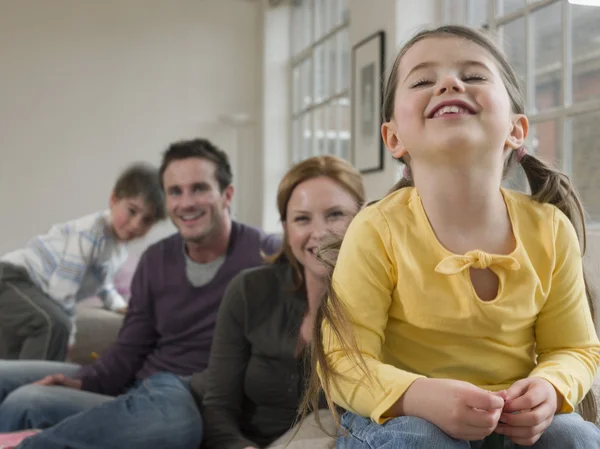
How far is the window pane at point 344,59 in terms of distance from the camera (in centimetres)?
429

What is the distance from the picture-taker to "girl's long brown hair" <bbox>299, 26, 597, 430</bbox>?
923 mm

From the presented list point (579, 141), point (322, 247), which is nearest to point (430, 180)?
point (322, 247)

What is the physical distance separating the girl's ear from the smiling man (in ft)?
3.45

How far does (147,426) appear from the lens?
1.57m

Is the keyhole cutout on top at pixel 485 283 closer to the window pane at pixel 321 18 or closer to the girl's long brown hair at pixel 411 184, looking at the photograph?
the girl's long brown hair at pixel 411 184

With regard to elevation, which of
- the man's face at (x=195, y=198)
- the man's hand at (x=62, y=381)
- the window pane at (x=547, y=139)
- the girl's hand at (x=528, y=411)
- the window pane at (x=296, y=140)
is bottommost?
the man's hand at (x=62, y=381)

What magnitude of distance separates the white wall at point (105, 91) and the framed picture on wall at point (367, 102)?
176 cm

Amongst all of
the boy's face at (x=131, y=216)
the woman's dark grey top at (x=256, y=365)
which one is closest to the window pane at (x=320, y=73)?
the boy's face at (x=131, y=216)

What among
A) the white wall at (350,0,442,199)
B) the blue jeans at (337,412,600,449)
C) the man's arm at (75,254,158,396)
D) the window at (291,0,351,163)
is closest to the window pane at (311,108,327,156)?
the window at (291,0,351,163)

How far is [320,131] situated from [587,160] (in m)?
2.56

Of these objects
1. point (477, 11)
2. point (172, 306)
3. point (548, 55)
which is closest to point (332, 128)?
point (477, 11)

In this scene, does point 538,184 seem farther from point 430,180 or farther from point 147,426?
point 147,426

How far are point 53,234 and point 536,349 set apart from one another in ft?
8.44

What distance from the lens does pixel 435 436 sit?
2.63 feet
